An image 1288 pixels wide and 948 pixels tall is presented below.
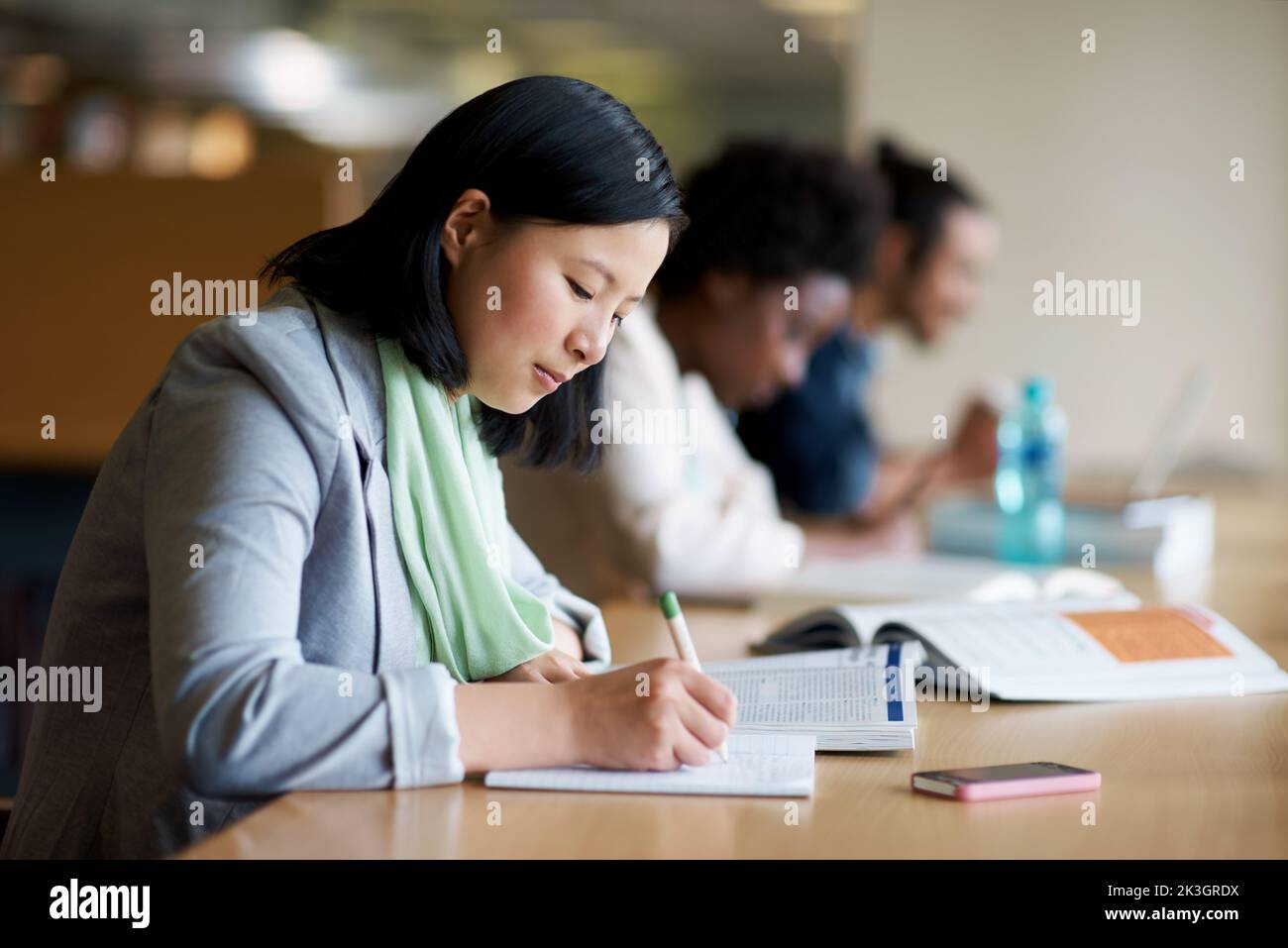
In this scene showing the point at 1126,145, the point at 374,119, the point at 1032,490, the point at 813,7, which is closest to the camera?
the point at 1032,490

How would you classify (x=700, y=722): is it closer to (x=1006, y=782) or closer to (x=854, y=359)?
(x=1006, y=782)

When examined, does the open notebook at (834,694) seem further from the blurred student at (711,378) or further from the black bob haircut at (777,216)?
the black bob haircut at (777,216)

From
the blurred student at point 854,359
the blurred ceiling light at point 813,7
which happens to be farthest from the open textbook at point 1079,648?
the blurred ceiling light at point 813,7

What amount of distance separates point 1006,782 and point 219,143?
5.25m

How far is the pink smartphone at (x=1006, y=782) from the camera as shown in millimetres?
837

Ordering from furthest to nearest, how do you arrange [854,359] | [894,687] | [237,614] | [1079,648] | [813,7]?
[813,7]
[854,359]
[1079,648]
[894,687]
[237,614]

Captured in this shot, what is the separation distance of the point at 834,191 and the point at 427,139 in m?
1.62

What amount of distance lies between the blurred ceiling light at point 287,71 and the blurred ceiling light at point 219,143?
15 centimetres

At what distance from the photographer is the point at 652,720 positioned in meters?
0.83

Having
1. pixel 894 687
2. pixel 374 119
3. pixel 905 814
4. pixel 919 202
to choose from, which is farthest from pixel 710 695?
pixel 374 119

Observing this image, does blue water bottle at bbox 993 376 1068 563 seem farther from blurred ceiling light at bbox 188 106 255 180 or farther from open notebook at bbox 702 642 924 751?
blurred ceiling light at bbox 188 106 255 180

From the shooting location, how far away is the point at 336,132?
640cm

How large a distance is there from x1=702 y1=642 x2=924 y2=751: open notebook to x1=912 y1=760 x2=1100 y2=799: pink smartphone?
2.7 inches
